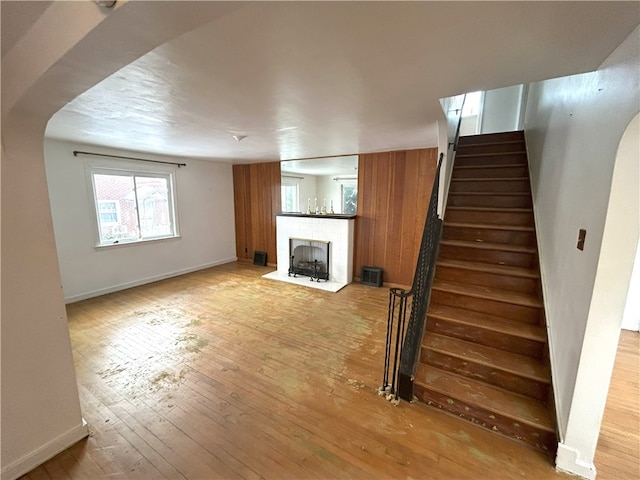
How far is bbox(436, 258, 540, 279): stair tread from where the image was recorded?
2322mm

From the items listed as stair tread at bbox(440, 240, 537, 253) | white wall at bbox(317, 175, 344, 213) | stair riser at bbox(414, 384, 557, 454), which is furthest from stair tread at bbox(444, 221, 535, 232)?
white wall at bbox(317, 175, 344, 213)

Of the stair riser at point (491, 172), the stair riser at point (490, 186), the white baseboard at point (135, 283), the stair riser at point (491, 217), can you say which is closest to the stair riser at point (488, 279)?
the stair riser at point (491, 217)

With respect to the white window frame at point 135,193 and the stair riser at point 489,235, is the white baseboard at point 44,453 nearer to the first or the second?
the white window frame at point 135,193

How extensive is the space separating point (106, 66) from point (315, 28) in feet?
2.96

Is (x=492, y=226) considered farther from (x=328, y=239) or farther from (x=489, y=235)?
(x=328, y=239)

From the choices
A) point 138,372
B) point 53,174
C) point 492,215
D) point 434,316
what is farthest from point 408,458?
point 53,174

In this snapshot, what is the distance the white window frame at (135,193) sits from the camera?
3992mm

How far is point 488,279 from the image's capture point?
2.44 meters

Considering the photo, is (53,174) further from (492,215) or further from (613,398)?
(613,398)

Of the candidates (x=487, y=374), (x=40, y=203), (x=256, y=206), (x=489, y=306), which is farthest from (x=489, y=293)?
(x=256, y=206)

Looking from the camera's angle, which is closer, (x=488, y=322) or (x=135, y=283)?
(x=488, y=322)

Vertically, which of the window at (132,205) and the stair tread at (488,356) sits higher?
the window at (132,205)

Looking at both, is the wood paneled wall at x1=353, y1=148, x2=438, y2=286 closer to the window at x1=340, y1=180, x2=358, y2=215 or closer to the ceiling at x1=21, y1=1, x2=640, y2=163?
the ceiling at x1=21, y1=1, x2=640, y2=163

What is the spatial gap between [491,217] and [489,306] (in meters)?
1.15
